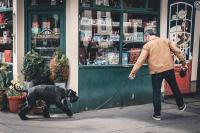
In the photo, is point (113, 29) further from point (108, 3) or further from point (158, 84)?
point (158, 84)

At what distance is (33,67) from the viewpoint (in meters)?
10.4

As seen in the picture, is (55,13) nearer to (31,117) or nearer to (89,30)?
(89,30)

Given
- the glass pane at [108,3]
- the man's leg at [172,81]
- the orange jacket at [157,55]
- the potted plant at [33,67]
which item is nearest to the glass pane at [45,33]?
the potted plant at [33,67]

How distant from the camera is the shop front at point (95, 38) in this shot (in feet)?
34.2

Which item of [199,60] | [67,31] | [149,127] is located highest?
[67,31]

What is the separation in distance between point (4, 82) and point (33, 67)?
114 centimetres

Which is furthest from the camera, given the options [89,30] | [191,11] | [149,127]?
[191,11]

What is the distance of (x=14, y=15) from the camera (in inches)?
435

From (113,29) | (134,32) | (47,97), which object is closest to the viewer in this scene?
(47,97)

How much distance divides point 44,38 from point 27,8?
843 millimetres

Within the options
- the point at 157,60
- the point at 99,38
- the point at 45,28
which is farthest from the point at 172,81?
the point at 45,28

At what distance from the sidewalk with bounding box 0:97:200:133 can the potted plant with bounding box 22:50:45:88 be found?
0.96 metres

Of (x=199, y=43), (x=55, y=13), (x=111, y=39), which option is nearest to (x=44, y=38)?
(x=55, y=13)

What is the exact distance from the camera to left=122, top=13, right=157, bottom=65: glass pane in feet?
37.1
